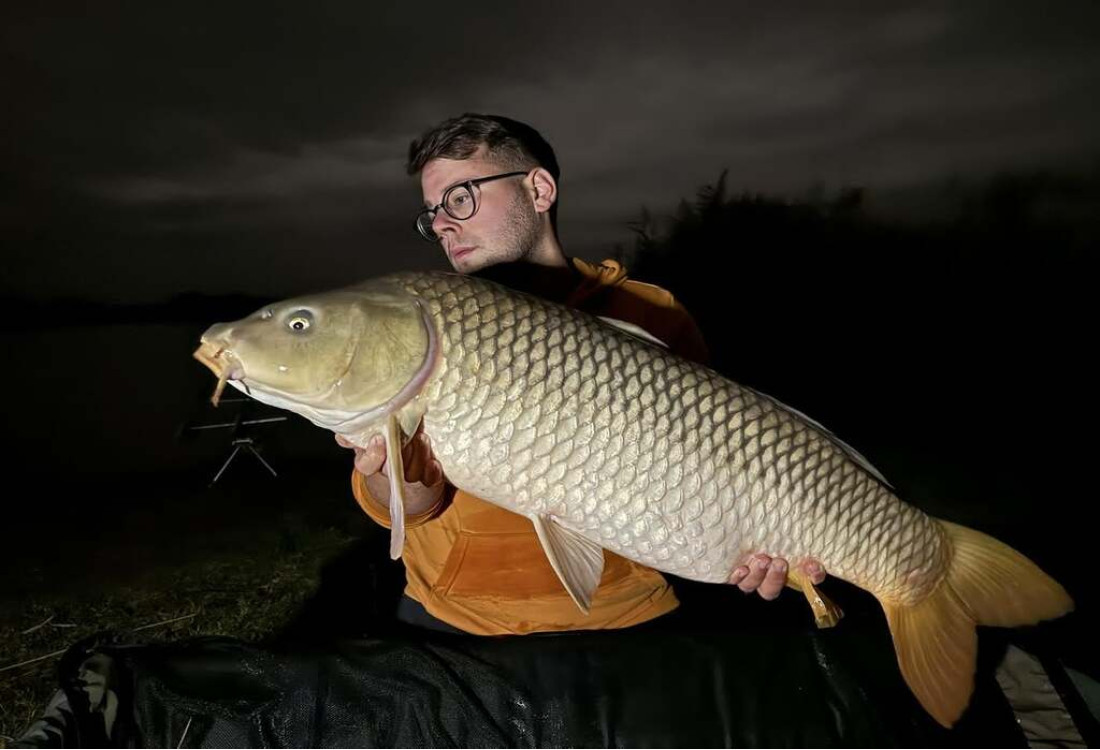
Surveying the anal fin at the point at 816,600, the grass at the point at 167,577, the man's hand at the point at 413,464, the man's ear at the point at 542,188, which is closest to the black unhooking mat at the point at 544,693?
the anal fin at the point at 816,600

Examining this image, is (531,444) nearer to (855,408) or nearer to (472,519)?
(472,519)

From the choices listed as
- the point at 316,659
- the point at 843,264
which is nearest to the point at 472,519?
the point at 316,659

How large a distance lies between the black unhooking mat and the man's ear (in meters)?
1.00

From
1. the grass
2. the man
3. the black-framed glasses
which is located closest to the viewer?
the man

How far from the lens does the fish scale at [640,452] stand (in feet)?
3.43

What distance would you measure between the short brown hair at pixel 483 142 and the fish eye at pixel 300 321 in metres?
0.78

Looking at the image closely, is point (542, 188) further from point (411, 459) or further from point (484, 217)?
point (411, 459)

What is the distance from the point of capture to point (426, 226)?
1.76m

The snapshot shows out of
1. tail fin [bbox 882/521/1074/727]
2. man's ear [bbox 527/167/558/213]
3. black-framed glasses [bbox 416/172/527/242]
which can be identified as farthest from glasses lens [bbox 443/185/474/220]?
tail fin [bbox 882/521/1074/727]

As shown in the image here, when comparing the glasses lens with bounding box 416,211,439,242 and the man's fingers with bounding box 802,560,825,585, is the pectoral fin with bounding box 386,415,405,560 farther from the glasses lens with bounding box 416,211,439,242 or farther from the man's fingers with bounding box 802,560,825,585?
the glasses lens with bounding box 416,211,439,242

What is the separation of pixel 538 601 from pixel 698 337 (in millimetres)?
729

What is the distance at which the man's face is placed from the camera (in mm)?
1647

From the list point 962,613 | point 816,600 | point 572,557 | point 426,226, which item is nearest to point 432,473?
point 572,557

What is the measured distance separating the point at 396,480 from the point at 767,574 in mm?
657
